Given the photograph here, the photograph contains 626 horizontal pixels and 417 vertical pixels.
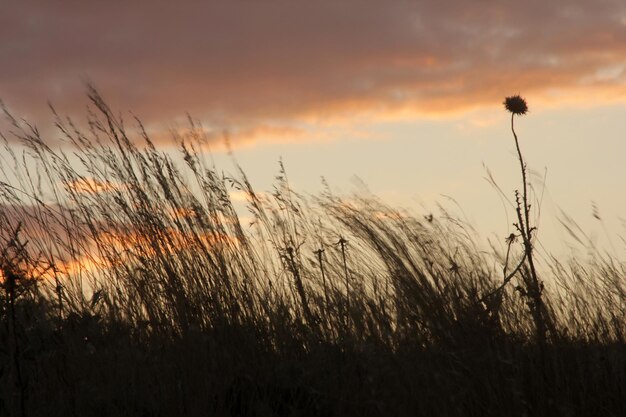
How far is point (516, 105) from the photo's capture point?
12.3 feet

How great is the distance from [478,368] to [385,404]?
358 millimetres

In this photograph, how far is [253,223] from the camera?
172 inches

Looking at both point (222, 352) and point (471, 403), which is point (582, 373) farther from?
point (222, 352)

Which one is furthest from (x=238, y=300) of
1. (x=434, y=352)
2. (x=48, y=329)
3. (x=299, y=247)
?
(x=434, y=352)

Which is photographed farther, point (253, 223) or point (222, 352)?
point (253, 223)

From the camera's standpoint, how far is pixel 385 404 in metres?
2.75

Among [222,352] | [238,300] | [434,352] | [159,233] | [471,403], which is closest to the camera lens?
[471,403]

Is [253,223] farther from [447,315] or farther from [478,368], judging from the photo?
[478,368]

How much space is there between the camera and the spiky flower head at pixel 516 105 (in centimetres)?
372

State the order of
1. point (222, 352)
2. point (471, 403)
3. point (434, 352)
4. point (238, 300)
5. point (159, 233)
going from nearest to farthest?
1. point (471, 403)
2. point (434, 352)
3. point (222, 352)
4. point (238, 300)
5. point (159, 233)

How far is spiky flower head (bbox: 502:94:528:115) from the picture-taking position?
12.2 feet

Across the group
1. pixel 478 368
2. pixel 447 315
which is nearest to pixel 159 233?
pixel 447 315

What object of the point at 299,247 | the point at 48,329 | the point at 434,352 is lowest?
the point at 434,352

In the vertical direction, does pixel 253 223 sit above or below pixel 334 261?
above
